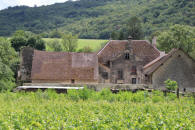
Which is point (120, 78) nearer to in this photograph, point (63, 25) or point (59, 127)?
point (59, 127)

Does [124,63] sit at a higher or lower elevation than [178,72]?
higher

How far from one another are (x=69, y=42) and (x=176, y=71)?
168 ft

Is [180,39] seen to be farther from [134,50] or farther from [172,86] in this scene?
[172,86]

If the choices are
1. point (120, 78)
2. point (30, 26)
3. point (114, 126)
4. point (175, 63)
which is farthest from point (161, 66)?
point (30, 26)

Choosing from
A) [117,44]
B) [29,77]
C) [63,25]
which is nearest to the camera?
[29,77]

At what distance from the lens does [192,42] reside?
62188 millimetres

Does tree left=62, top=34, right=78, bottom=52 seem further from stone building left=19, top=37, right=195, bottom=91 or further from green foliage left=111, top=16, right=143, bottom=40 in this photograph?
stone building left=19, top=37, right=195, bottom=91

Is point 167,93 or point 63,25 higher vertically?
point 63,25

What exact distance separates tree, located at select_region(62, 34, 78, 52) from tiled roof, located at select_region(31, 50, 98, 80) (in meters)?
40.9

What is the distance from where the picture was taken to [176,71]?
3997cm

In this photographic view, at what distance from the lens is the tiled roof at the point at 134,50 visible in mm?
48000

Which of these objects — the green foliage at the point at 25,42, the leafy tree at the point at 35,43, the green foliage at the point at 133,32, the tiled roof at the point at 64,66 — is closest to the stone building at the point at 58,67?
the tiled roof at the point at 64,66

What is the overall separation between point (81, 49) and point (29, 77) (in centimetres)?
4424

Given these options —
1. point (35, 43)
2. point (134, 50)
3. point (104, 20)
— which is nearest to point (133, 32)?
point (35, 43)
